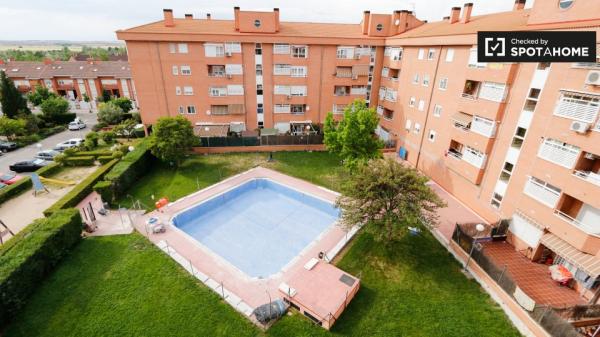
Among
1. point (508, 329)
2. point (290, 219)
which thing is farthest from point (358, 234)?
point (508, 329)

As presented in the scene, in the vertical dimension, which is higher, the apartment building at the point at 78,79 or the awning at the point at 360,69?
the awning at the point at 360,69

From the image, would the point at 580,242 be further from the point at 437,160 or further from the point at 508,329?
the point at 437,160

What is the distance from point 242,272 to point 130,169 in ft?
53.2

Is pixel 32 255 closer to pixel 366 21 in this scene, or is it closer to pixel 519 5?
pixel 366 21

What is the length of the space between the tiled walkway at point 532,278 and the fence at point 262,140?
21.5 m

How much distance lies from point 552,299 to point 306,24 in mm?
37739

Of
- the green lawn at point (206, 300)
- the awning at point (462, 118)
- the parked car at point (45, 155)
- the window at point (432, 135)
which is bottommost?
the green lawn at point (206, 300)

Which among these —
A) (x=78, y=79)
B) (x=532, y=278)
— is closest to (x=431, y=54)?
(x=532, y=278)

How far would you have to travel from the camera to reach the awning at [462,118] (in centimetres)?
2106

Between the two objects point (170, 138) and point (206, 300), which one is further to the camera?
point (170, 138)

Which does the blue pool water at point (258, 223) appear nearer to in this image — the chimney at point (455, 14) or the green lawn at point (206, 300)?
the green lawn at point (206, 300)

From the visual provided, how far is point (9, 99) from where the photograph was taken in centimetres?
3991

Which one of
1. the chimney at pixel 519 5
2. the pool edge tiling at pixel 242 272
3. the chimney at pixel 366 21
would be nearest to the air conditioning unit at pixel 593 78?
the pool edge tiling at pixel 242 272

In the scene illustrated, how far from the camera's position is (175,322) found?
1300 cm
